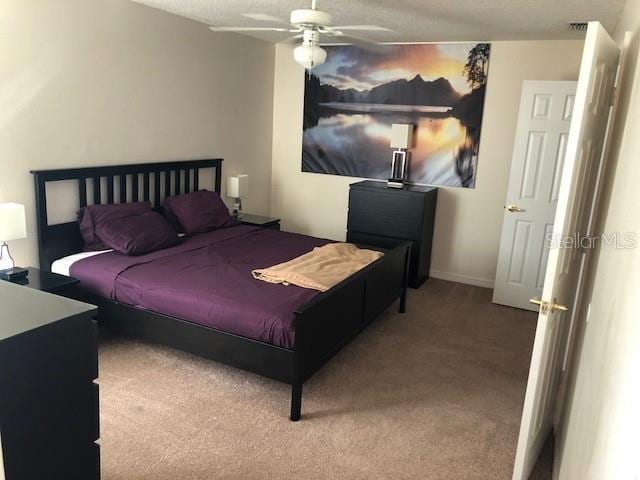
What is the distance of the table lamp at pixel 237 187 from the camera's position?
5270mm

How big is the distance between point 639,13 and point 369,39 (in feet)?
10.4

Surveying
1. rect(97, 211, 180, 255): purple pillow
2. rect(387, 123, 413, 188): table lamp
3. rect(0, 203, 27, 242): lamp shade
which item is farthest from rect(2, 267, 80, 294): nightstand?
rect(387, 123, 413, 188): table lamp

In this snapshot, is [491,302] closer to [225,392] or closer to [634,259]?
[225,392]

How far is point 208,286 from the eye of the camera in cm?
318

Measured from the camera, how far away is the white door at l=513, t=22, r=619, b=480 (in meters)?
1.81

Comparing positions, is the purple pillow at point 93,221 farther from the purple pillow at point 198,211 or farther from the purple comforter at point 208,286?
the purple pillow at point 198,211

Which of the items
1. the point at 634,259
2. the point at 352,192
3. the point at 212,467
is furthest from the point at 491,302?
the point at 634,259

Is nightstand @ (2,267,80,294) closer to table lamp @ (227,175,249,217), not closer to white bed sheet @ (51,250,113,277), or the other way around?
white bed sheet @ (51,250,113,277)

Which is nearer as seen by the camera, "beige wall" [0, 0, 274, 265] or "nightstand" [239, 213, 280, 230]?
"beige wall" [0, 0, 274, 265]

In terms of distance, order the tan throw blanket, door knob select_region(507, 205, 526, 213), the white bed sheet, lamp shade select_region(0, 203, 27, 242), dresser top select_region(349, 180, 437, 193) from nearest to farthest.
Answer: lamp shade select_region(0, 203, 27, 242) < the tan throw blanket < the white bed sheet < door knob select_region(507, 205, 526, 213) < dresser top select_region(349, 180, 437, 193)

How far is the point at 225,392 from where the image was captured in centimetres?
303

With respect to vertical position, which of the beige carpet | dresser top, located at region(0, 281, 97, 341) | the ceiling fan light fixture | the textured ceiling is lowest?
the beige carpet

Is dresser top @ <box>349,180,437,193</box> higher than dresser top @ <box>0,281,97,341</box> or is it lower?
higher

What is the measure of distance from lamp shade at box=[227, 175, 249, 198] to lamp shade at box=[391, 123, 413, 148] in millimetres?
1596
